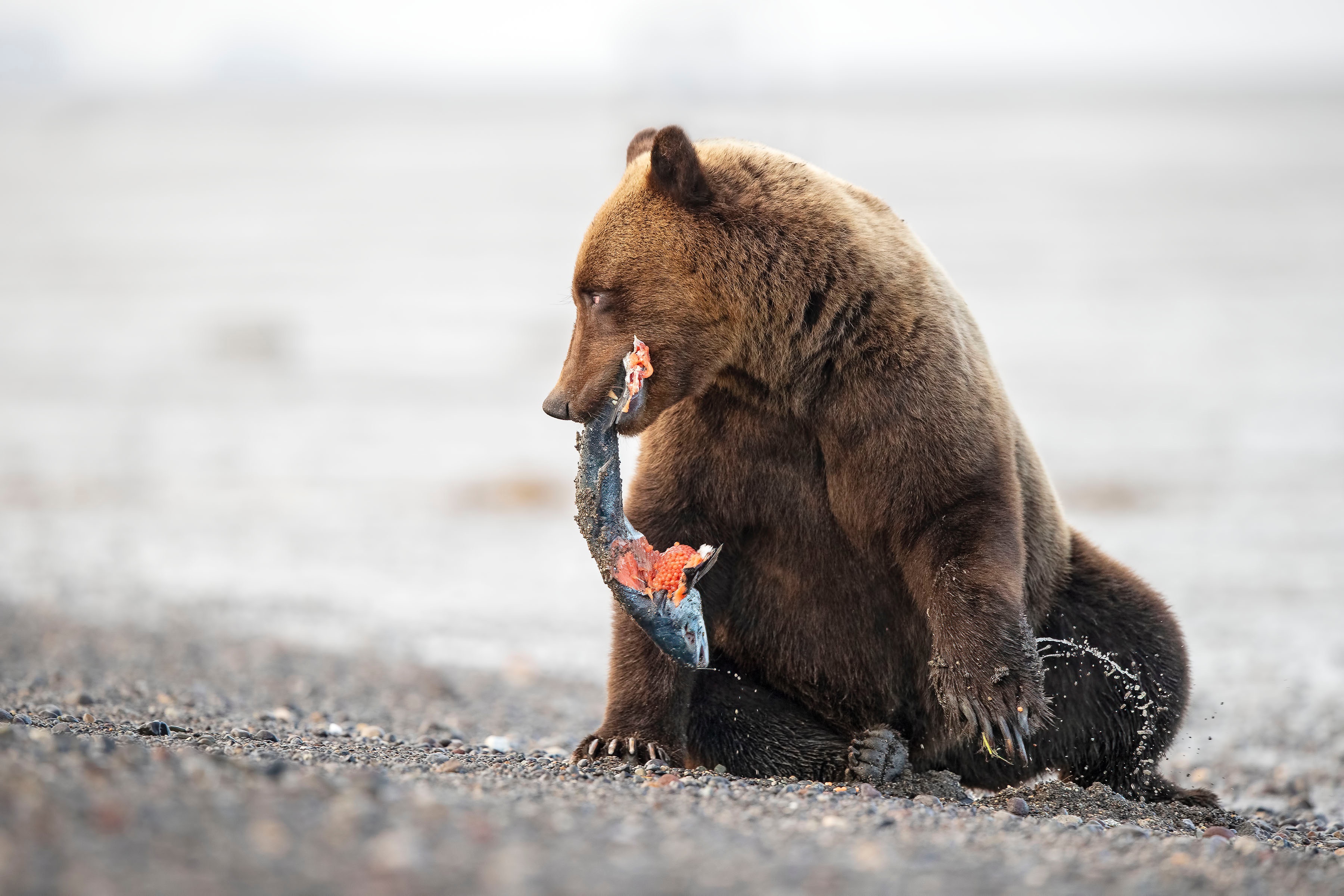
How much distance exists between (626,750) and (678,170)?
2.11m

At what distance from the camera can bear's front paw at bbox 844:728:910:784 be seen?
189 inches

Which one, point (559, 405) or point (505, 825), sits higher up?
point (559, 405)

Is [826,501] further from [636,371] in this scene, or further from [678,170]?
[678,170]

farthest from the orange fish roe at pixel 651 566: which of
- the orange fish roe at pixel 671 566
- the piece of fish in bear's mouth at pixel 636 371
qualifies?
the piece of fish in bear's mouth at pixel 636 371

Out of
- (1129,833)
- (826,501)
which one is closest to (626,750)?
(826,501)

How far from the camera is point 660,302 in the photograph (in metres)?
4.72

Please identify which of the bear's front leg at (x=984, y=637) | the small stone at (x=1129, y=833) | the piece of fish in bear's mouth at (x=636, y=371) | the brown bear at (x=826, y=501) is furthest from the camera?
the piece of fish in bear's mouth at (x=636, y=371)

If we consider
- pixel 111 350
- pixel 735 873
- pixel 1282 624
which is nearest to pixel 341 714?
pixel 735 873

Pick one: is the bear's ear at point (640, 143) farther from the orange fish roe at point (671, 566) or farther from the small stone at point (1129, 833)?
the small stone at point (1129, 833)

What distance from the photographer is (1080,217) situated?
136 ft

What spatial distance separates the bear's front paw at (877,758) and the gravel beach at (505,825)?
3.3 inches

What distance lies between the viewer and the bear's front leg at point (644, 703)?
15.8 feet

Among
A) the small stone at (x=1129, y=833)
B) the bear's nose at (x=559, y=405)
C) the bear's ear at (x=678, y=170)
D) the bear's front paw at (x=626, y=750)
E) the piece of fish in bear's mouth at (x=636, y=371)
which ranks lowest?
the bear's front paw at (x=626, y=750)

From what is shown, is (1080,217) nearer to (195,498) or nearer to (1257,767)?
(195,498)
